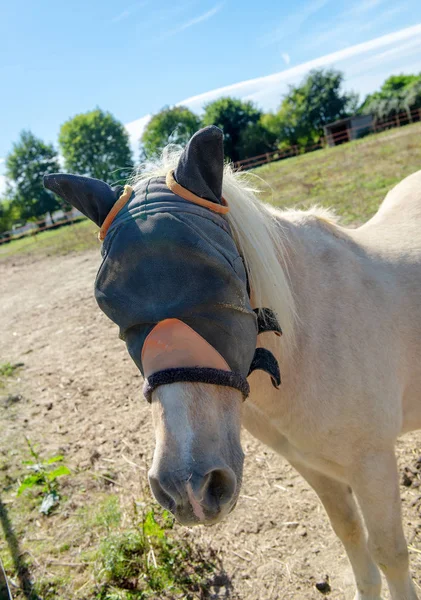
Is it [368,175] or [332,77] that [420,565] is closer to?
[368,175]

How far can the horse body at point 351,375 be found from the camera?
2061 mm

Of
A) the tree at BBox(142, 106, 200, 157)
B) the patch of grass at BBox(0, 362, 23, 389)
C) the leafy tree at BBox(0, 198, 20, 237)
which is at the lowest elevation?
the patch of grass at BBox(0, 362, 23, 389)

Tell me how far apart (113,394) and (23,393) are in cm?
138

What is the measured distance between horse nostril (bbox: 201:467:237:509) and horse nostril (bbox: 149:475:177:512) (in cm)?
11

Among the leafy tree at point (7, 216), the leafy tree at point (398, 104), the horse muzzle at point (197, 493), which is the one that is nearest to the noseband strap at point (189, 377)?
the horse muzzle at point (197, 493)

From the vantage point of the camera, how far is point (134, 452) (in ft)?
13.7

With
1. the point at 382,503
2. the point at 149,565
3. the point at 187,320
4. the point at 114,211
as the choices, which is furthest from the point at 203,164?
the point at 149,565

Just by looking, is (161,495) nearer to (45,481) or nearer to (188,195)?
(188,195)

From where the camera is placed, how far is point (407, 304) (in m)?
2.38

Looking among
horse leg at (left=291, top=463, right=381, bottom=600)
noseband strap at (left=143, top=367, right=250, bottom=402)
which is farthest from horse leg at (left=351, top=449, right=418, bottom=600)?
noseband strap at (left=143, top=367, right=250, bottom=402)

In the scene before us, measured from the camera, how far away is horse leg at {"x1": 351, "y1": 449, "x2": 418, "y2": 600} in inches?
81.5

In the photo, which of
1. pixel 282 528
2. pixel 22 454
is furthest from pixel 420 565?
pixel 22 454

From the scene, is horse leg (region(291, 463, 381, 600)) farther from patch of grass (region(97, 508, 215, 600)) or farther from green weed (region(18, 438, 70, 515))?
green weed (region(18, 438, 70, 515))

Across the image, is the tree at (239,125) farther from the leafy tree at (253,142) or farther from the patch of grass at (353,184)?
the patch of grass at (353,184)
